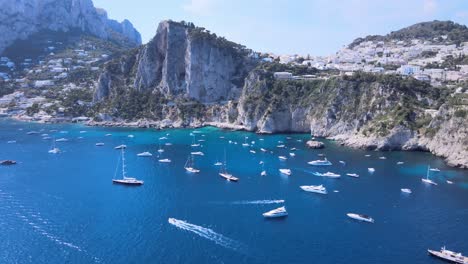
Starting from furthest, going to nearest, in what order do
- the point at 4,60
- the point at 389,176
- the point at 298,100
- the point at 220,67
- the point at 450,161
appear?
1. the point at 4,60
2. the point at 220,67
3. the point at 298,100
4. the point at 450,161
5. the point at 389,176

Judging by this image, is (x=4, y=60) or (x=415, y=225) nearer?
(x=415, y=225)

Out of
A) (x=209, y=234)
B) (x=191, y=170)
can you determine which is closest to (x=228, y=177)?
(x=191, y=170)

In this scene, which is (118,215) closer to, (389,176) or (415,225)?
(415,225)

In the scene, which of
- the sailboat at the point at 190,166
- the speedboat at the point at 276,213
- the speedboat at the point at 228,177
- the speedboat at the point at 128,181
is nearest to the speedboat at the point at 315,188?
the speedboat at the point at 228,177

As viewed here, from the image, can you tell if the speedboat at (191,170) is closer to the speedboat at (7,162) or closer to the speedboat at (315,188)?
the speedboat at (315,188)

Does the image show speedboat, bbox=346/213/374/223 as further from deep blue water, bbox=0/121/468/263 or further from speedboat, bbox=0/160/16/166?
speedboat, bbox=0/160/16/166

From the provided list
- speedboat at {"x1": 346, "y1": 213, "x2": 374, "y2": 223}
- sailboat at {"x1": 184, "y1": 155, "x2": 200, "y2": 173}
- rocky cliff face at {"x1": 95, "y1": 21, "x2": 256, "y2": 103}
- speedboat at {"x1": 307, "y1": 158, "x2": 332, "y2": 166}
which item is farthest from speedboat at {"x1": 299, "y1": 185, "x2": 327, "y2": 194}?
rocky cliff face at {"x1": 95, "y1": 21, "x2": 256, "y2": 103}

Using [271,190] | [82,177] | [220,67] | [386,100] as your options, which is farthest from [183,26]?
[271,190]
